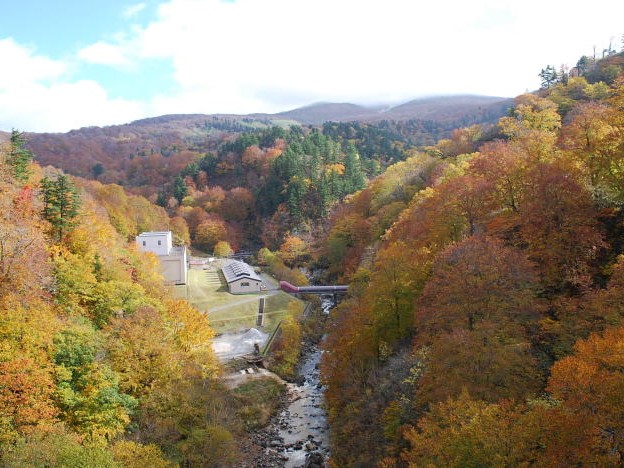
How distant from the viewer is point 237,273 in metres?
65.3

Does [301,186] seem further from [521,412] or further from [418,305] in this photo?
[521,412]

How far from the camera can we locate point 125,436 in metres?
25.4

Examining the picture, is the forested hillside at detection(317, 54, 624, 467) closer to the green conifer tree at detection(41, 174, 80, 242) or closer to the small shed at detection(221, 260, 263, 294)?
the small shed at detection(221, 260, 263, 294)

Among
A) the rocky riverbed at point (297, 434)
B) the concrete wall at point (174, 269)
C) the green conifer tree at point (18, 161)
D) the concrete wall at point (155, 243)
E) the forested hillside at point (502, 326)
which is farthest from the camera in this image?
the concrete wall at point (155, 243)

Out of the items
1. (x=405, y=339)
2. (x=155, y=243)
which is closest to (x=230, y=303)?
(x=155, y=243)

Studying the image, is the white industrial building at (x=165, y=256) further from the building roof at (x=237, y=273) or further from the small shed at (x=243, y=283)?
the building roof at (x=237, y=273)

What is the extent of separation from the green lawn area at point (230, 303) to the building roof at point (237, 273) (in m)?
1.38

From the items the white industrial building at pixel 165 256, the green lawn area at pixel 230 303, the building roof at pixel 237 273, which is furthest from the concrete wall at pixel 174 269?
the building roof at pixel 237 273

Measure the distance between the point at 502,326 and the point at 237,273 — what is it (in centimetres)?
4817

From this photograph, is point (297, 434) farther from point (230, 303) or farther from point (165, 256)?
point (165, 256)

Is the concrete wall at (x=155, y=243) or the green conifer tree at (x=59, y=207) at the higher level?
the green conifer tree at (x=59, y=207)

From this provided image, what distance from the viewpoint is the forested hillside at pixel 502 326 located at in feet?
48.5

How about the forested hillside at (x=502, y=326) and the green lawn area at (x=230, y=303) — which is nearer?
the forested hillside at (x=502, y=326)

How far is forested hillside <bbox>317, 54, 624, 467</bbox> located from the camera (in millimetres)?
14797
